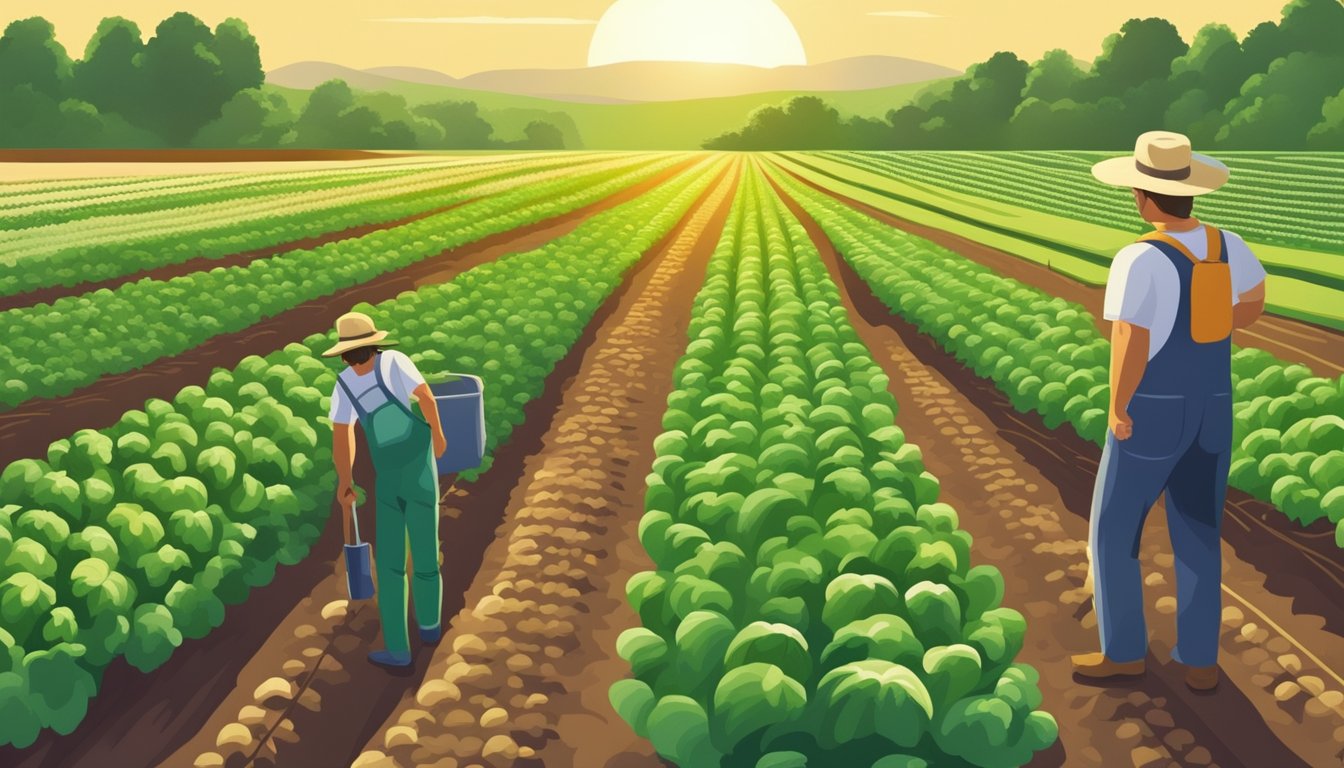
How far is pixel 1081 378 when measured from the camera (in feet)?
34.9

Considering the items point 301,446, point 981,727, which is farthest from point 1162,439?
point 301,446

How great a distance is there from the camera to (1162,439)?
5.25 metres

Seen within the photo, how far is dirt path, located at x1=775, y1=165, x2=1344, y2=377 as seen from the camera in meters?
14.9

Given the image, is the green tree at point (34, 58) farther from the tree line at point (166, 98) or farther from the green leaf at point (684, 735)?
the green leaf at point (684, 735)

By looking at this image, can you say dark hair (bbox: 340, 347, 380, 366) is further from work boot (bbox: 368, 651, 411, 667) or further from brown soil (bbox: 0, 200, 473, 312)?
brown soil (bbox: 0, 200, 473, 312)

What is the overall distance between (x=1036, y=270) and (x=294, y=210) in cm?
2125

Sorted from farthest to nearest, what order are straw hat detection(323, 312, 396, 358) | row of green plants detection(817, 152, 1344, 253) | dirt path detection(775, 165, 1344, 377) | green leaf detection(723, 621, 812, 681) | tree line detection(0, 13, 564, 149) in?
tree line detection(0, 13, 564, 149), row of green plants detection(817, 152, 1344, 253), dirt path detection(775, 165, 1344, 377), straw hat detection(323, 312, 396, 358), green leaf detection(723, 621, 812, 681)

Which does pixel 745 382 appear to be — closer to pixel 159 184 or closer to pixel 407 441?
pixel 407 441

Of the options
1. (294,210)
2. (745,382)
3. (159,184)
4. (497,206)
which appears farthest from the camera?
(159,184)

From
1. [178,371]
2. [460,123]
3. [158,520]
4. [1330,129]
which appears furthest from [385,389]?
[460,123]

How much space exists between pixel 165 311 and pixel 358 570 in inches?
424

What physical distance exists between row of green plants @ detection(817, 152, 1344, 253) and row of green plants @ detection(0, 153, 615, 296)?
23.3 metres

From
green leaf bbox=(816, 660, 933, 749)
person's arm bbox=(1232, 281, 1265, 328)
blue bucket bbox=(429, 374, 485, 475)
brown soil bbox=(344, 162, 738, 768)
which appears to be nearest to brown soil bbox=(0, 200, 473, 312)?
brown soil bbox=(344, 162, 738, 768)

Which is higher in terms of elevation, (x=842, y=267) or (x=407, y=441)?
(x=407, y=441)
